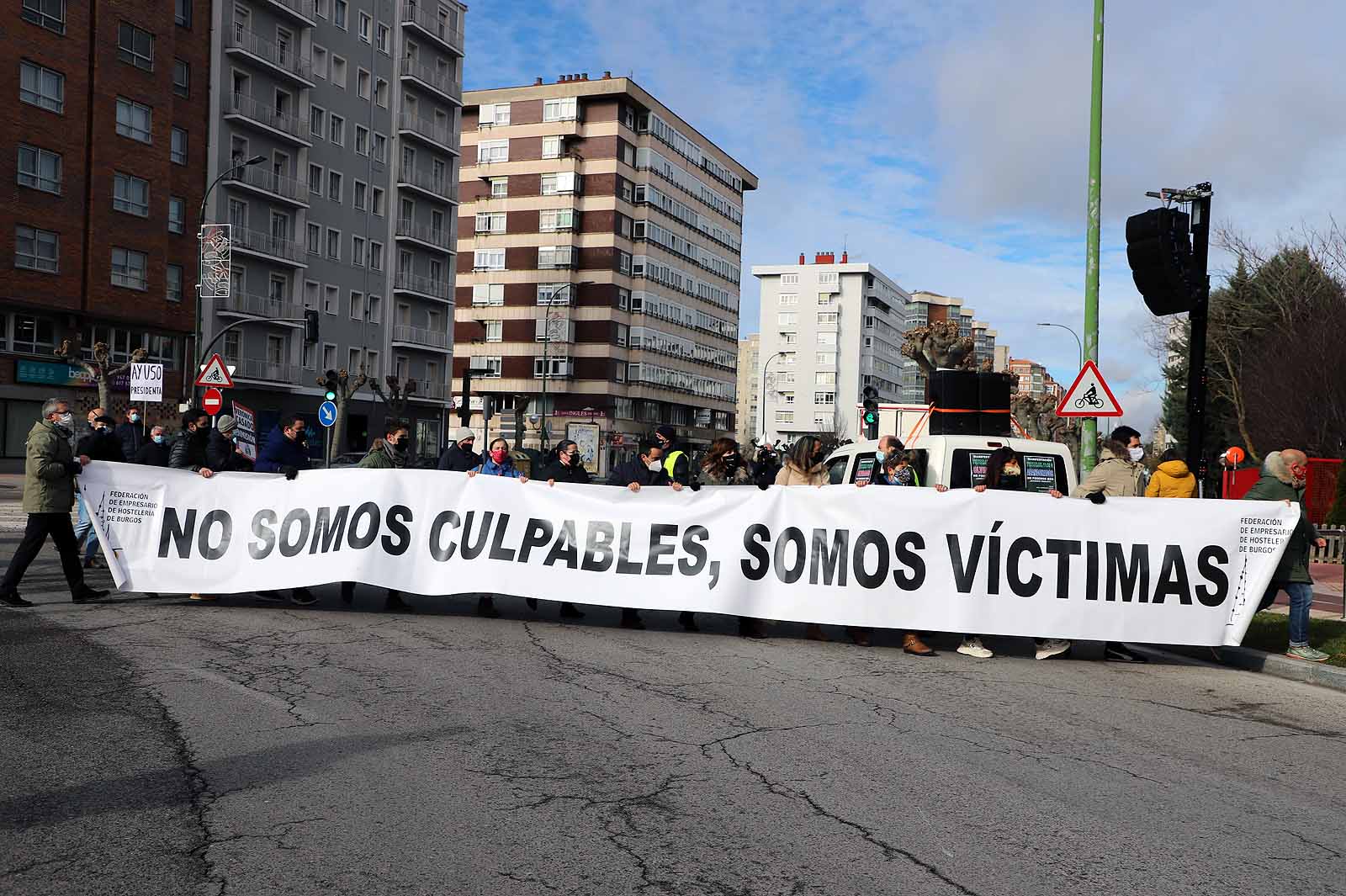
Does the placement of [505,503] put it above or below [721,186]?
below

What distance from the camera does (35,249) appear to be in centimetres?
4500

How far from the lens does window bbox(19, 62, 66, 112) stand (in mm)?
44188

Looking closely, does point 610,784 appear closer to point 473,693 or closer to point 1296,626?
point 473,693

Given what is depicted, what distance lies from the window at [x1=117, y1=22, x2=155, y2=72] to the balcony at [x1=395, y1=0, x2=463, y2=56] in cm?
1888

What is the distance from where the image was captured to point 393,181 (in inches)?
2618

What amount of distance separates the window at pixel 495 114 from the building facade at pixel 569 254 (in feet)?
0.27

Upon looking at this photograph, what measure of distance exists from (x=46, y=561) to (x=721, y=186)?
8777cm

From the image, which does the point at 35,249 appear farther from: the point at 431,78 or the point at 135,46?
the point at 431,78

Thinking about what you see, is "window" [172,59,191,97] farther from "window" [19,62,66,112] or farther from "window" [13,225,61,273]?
"window" [13,225,61,273]

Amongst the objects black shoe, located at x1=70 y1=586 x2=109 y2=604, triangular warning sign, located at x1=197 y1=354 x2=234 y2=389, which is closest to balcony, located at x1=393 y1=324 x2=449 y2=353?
triangular warning sign, located at x1=197 y1=354 x2=234 y2=389

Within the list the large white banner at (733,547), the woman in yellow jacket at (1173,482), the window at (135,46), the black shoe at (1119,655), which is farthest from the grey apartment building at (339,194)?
the black shoe at (1119,655)

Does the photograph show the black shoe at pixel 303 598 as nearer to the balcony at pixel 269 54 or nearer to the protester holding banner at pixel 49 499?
the protester holding banner at pixel 49 499

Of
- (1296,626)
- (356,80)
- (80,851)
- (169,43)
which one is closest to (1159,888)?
(80,851)

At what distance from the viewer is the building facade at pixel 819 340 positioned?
14150 centimetres
